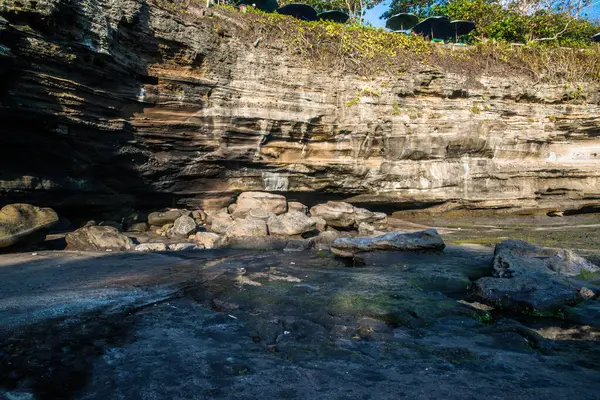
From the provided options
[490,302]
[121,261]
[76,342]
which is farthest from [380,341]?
[121,261]

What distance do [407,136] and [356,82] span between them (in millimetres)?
2749

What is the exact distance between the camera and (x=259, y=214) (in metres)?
12.6

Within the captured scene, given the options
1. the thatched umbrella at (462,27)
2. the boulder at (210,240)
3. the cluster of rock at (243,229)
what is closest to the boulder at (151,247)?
the cluster of rock at (243,229)

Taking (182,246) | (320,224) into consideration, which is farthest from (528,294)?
(320,224)

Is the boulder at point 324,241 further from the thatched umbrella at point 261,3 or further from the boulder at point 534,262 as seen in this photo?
the thatched umbrella at point 261,3

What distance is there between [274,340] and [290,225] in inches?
317

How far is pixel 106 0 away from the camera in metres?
9.55

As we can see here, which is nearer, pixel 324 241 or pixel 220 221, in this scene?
pixel 324 241

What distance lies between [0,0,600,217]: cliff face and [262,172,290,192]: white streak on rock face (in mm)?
38

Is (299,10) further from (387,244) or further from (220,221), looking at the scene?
(387,244)

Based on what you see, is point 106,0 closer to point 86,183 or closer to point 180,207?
point 86,183

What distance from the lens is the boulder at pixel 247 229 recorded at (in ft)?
37.5

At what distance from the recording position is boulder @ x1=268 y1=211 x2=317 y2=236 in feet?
38.8

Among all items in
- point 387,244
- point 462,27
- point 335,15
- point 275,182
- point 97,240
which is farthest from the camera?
point 335,15
